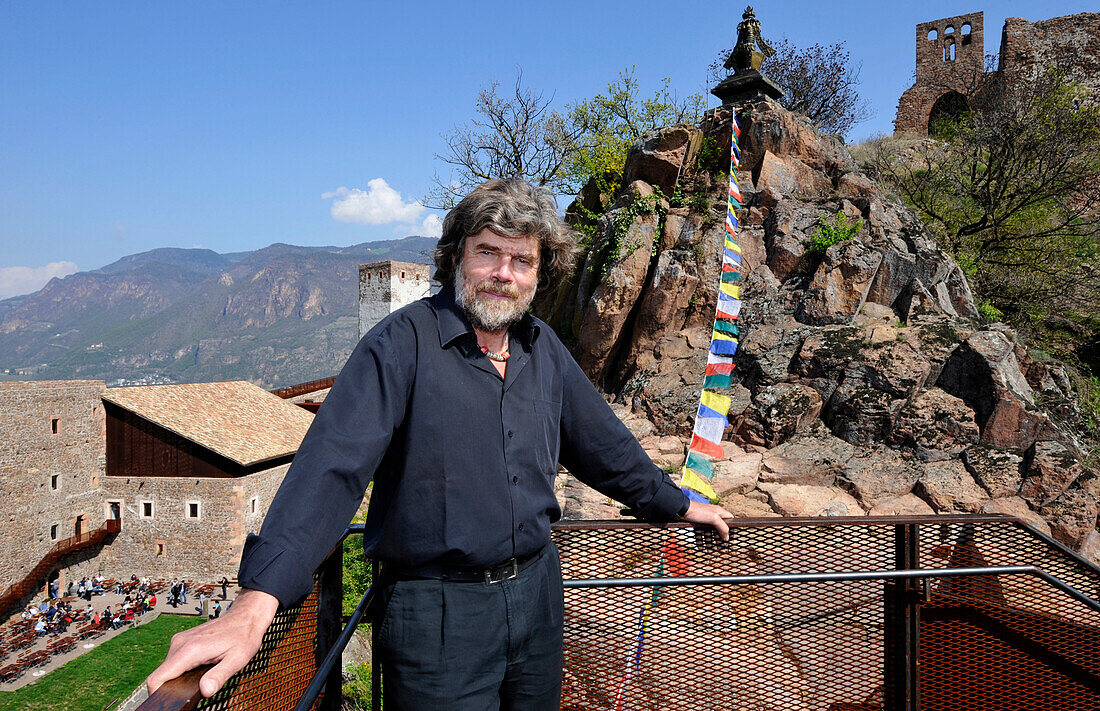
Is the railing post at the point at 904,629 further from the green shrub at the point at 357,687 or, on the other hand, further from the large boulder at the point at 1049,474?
the green shrub at the point at 357,687

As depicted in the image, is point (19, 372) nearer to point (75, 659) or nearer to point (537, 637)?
point (75, 659)

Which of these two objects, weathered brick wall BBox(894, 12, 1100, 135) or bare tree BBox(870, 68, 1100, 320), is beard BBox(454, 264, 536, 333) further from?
weathered brick wall BBox(894, 12, 1100, 135)

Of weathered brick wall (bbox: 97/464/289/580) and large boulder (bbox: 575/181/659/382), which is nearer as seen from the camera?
large boulder (bbox: 575/181/659/382)

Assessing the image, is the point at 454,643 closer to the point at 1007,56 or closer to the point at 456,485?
the point at 456,485

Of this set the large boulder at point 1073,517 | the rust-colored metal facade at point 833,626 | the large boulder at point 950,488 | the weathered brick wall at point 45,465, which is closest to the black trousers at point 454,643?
the rust-colored metal facade at point 833,626

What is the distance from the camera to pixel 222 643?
117cm

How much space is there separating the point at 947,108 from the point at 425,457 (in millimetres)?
30085

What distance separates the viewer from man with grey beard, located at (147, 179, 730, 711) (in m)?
1.55

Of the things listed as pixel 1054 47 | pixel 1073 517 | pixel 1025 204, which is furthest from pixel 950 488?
pixel 1054 47

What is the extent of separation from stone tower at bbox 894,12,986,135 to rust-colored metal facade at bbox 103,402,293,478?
2871 cm

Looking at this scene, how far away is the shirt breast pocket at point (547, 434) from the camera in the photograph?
196 centimetres

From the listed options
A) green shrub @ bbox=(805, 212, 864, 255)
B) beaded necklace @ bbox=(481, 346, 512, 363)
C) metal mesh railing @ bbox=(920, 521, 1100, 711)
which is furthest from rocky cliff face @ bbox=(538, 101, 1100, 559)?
beaded necklace @ bbox=(481, 346, 512, 363)

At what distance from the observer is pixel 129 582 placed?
925 inches

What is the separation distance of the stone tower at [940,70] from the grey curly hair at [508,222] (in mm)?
28100
